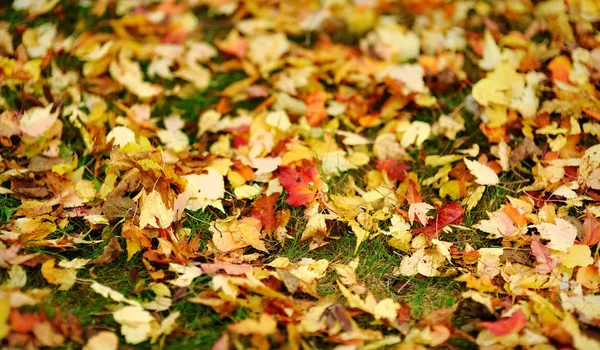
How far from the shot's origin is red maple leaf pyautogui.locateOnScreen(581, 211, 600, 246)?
162 centimetres

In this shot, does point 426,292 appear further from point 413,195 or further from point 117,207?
point 117,207

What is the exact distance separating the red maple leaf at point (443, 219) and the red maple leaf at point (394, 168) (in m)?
0.23

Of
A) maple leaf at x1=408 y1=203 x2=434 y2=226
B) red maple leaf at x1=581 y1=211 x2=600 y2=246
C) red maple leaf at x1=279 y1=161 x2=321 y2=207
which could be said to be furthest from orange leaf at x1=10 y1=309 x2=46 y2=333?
red maple leaf at x1=581 y1=211 x2=600 y2=246

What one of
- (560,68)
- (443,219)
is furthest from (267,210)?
(560,68)

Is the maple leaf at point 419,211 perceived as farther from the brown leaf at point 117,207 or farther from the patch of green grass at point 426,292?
the brown leaf at point 117,207

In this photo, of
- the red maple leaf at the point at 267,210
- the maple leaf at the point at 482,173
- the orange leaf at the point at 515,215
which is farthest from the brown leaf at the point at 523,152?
the red maple leaf at the point at 267,210

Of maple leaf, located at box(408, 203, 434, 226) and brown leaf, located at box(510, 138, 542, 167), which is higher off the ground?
brown leaf, located at box(510, 138, 542, 167)

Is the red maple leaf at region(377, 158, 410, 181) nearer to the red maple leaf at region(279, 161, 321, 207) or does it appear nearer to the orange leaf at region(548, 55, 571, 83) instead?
the red maple leaf at region(279, 161, 321, 207)

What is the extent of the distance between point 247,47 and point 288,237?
1.13m

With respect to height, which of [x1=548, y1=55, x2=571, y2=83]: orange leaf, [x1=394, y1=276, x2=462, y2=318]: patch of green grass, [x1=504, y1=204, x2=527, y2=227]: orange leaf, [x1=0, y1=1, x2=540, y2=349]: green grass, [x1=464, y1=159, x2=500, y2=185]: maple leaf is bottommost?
[x1=394, y1=276, x2=462, y2=318]: patch of green grass

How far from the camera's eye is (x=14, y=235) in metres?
1.57

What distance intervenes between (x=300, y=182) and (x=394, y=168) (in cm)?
39

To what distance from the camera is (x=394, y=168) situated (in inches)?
77.1

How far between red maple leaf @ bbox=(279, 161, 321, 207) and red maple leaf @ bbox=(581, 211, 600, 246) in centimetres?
88
